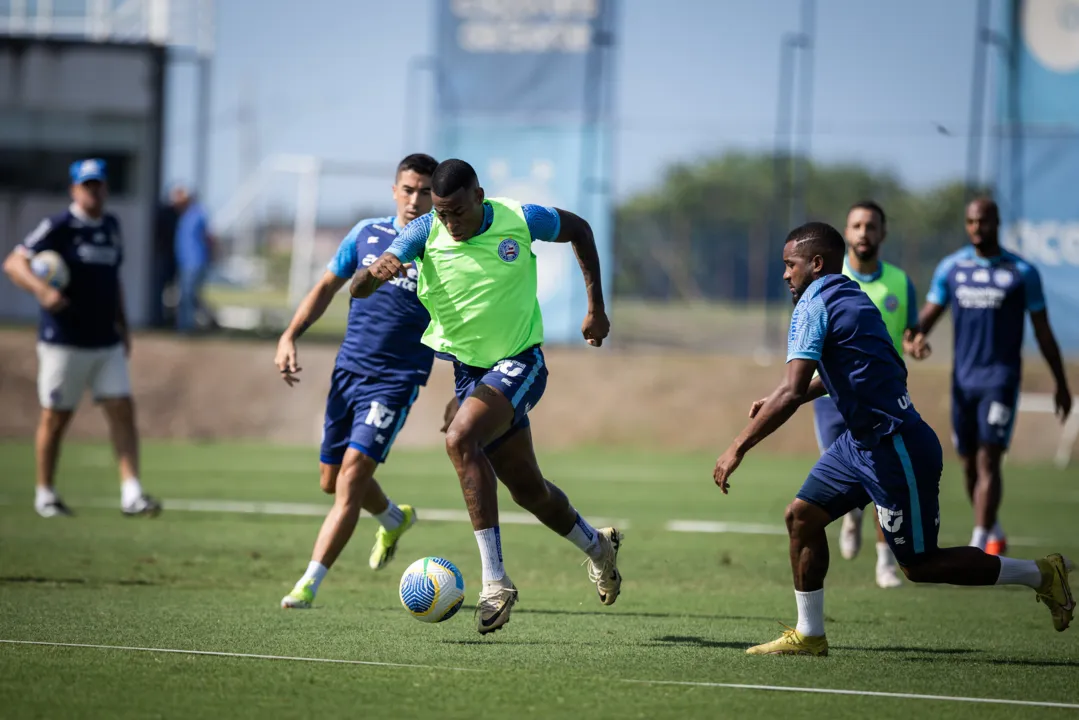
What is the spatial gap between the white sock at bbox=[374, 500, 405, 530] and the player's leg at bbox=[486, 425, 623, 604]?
5.24 ft

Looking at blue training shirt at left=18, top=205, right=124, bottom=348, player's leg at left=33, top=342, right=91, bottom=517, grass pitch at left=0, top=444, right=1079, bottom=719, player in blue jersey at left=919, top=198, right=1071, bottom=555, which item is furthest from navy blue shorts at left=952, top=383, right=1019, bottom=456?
player's leg at left=33, top=342, right=91, bottom=517

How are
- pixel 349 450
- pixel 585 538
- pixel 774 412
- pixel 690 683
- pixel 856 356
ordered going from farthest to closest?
pixel 349 450 → pixel 585 538 → pixel 856 356 → pixel 774 412 → pixel 690 683

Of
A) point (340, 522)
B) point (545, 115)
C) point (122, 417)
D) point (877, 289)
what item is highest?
point (545, 115)

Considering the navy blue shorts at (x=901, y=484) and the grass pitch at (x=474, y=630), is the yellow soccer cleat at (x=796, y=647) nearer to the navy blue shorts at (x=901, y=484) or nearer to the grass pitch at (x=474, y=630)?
the grass pitch at (x=474, y=630)

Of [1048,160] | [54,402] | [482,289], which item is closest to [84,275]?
[54,402]

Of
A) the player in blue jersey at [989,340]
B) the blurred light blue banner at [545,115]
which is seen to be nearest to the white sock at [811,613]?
the player in blue jersey at [989,340]

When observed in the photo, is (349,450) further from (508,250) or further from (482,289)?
(508,250)

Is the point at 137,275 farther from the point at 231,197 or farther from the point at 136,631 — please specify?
the point at 136,631

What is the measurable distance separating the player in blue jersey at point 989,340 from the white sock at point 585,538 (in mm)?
3829

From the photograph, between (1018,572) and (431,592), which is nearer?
(1018,572)

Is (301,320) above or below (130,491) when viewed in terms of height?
above

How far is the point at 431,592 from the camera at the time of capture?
6984 millimetres

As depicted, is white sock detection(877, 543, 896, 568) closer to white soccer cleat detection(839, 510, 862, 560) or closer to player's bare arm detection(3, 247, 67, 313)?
white soccer cleat detection(839, 510, 862, 560)

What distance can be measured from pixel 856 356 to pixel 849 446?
0.48m
